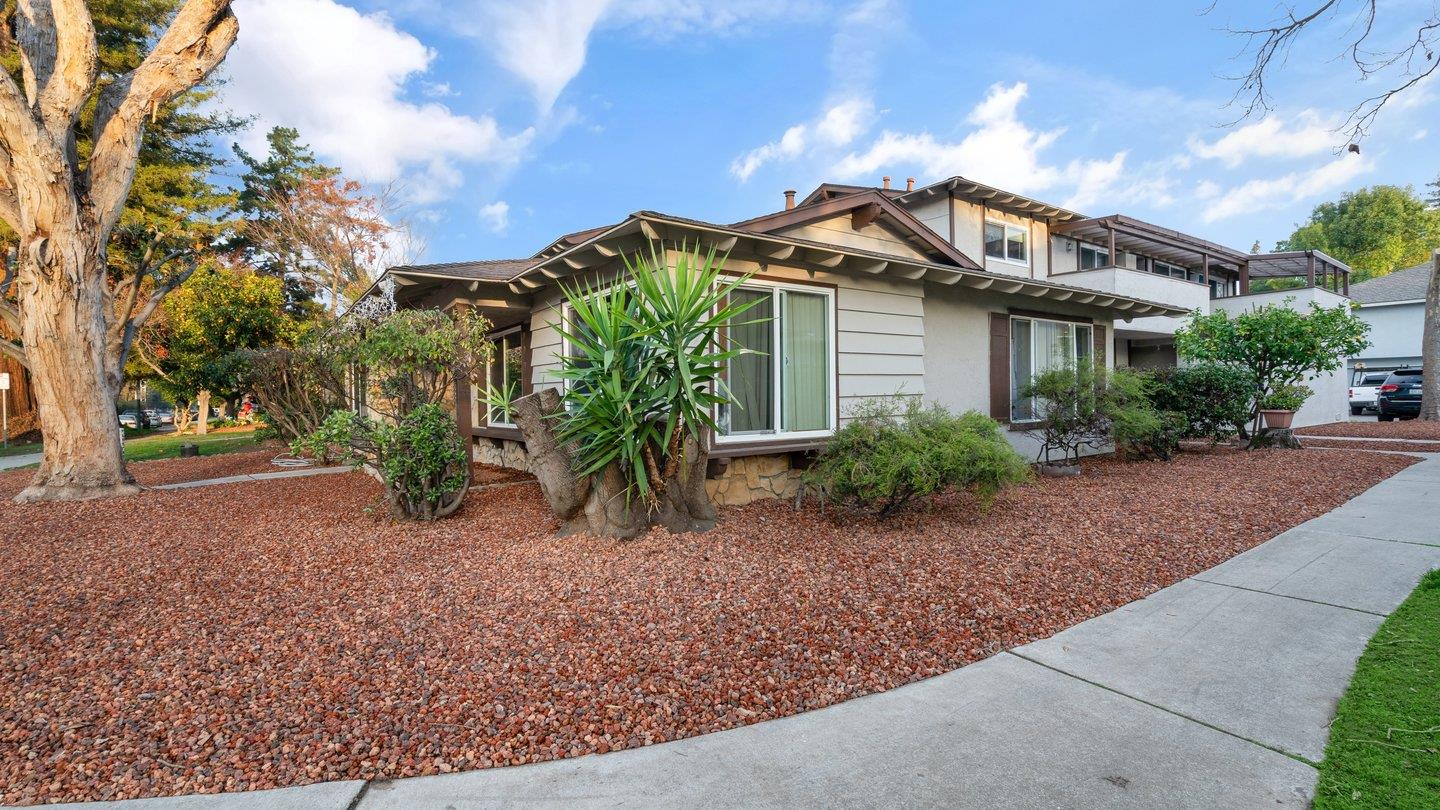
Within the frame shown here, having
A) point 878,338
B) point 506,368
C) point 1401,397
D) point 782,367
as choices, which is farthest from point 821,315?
point 1401,397

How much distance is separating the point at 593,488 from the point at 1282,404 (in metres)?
12.5

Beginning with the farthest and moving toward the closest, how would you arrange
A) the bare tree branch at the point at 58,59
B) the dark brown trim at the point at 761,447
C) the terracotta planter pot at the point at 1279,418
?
1. the terracotta planter pot at the point at 1279,418
2. the bare tree branch at the point at 58,59
3. the dark brown trim at the point at 761,447

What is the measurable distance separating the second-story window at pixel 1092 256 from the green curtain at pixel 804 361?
13938 mm

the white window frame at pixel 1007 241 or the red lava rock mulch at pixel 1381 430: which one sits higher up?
the white window frame at pixel 1007 241

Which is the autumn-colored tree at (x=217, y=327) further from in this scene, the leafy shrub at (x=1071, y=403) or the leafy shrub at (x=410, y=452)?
the leafy shrub at (x=1071, y=403)

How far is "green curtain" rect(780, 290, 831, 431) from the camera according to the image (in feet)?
21.4

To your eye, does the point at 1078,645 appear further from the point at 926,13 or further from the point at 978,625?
the point at 926,13

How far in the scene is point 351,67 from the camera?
596 inches

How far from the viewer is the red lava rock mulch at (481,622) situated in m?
2.50

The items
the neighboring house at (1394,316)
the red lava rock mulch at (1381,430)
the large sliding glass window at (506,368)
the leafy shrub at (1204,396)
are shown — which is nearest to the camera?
the large sliding glass window at (506,368)

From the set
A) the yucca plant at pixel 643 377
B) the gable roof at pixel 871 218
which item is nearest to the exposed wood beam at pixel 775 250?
the yucca plant at pixel 643 377

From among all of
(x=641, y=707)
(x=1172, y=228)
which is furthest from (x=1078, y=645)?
(x=1172, y=228)

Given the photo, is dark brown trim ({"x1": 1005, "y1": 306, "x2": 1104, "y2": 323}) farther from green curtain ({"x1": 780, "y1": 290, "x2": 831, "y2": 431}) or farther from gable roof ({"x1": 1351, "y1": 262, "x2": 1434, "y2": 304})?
gable roof ({"x1": 1351, "y1": 262, "x2": 1434, "y2": 304})

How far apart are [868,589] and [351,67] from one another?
17527 mm
